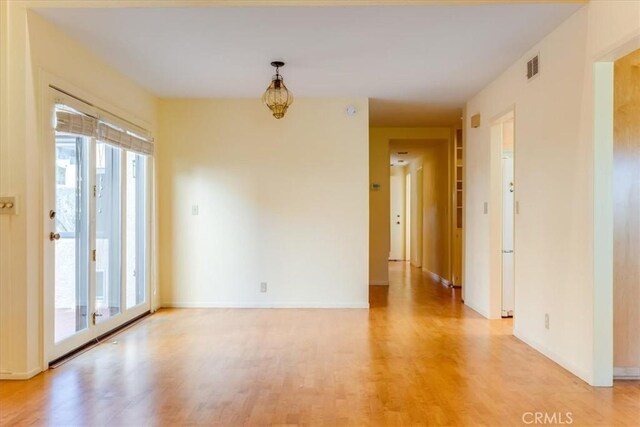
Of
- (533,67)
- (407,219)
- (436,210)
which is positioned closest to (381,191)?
(436,210)

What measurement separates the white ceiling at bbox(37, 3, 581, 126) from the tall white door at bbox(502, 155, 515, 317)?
103 cm

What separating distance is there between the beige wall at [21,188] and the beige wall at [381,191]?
508cm

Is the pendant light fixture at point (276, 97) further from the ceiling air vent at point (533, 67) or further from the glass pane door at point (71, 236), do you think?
the ceiling air vent at point (533, 67)

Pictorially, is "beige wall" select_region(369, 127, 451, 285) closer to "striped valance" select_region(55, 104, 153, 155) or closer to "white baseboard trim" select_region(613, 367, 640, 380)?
"striped valance" select_region(55, 104, 153, 155)

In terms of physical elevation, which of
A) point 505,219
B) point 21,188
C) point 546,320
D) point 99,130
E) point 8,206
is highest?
point 99,130

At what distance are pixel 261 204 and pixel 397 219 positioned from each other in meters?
7.55

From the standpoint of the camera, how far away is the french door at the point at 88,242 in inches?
133

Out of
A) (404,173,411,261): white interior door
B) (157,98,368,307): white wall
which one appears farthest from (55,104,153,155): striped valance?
(404,173,411,261): white interior door

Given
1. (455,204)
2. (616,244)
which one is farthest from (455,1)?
(455,204)

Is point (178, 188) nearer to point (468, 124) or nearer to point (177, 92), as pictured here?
point (177, 92)

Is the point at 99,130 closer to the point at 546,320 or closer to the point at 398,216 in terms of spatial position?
the point at 546,320

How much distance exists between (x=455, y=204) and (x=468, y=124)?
5.60 ft

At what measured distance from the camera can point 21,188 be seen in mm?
3084

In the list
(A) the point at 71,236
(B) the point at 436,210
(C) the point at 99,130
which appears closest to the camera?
(A) the point at 71,236
